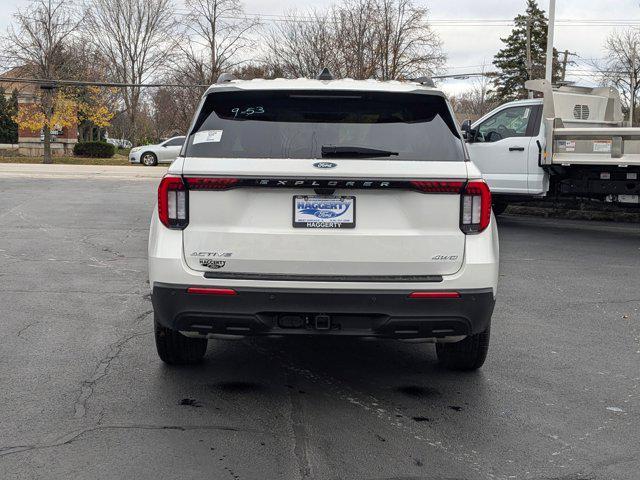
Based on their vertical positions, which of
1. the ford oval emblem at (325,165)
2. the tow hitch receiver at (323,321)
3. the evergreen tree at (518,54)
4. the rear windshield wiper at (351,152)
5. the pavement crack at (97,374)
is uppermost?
the evergreen tree at (518,54)

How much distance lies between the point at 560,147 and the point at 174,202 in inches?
379

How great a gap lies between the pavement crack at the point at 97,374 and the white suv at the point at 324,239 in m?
0.71

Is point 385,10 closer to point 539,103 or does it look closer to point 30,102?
point 30,102

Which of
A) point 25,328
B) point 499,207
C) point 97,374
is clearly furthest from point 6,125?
point 97,374

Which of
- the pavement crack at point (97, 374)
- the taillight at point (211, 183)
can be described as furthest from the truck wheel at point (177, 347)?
the taillight at point (211, 183)

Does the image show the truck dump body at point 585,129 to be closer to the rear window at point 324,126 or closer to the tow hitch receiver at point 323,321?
the rear window at point 324,126

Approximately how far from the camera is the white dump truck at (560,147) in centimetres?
1240

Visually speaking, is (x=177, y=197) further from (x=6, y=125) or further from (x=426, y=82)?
(x=6, y=125)

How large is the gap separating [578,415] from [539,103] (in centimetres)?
978

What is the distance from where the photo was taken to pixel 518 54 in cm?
7131

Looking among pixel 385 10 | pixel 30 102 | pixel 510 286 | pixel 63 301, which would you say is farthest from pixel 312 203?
pixel 30 102

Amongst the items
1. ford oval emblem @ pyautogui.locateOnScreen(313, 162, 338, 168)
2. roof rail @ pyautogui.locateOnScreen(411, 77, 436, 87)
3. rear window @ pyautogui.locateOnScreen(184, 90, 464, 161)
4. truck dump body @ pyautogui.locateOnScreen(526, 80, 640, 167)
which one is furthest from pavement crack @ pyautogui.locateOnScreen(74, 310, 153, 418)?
truck dump body @ pyautogui.locateOnScreen(526, 80, 640, 167)

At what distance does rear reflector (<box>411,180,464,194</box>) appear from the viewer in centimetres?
442

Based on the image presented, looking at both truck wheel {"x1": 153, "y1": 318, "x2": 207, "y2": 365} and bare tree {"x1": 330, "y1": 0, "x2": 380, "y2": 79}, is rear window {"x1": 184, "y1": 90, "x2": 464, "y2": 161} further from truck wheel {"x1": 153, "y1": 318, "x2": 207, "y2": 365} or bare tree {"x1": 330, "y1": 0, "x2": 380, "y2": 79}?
bare tree {"x1": 330, "y1": 0, "x2": 380, "y2": 79}
